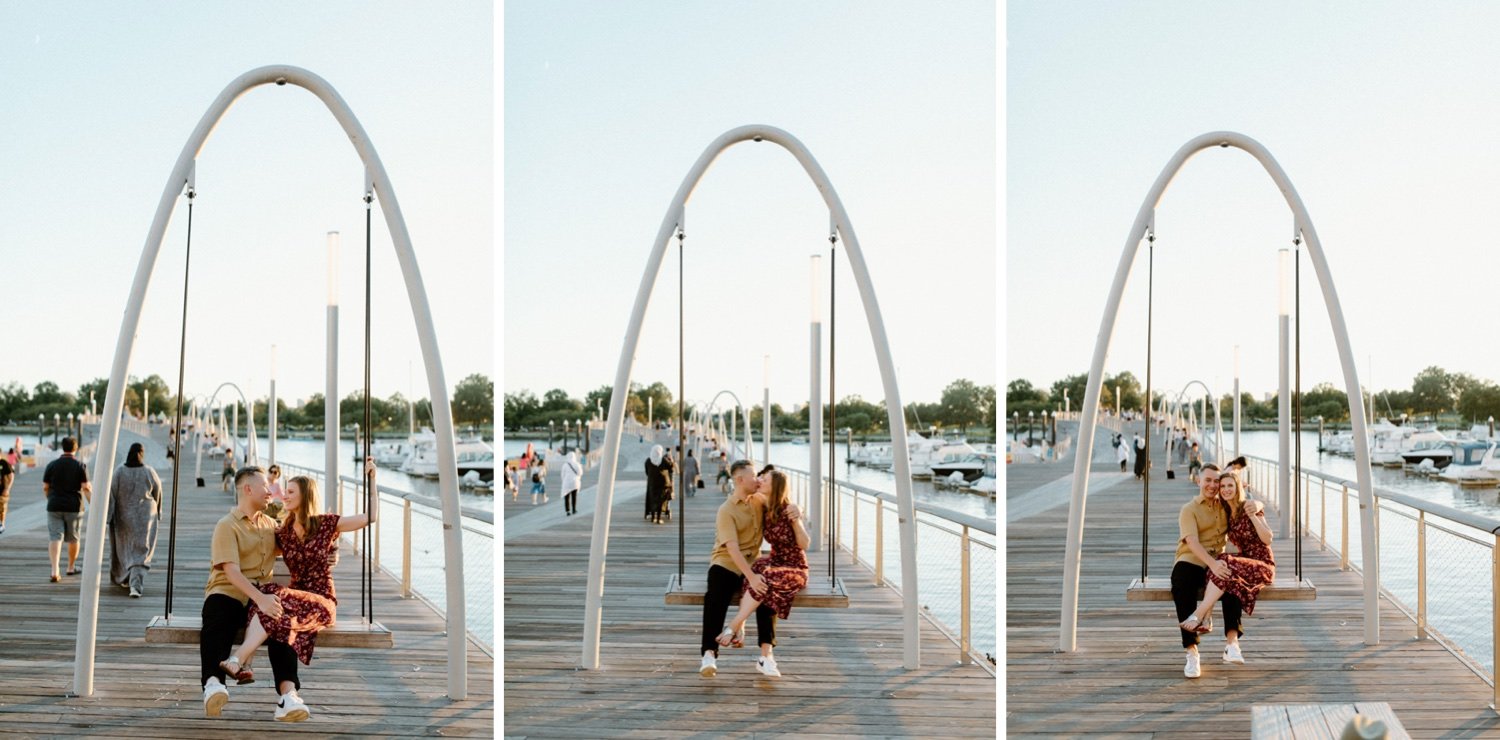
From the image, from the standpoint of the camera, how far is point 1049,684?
5496 mm

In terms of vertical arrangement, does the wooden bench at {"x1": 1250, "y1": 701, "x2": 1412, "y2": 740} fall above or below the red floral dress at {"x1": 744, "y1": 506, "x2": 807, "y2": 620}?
below

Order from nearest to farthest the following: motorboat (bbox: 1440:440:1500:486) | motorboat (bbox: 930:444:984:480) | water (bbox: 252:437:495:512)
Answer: motorboat (bbox: 1440:440:1500:486) < motorboat (bbox: 930:444:984:480) < water (bbox: 252:437:495:512)

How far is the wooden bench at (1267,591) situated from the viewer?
538 cm

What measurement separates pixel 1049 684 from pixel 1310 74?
125ft

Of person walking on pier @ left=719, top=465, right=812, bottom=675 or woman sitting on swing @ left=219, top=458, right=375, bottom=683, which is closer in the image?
woman sitting on swing @ left=219, top=458, right=375, bottom=683

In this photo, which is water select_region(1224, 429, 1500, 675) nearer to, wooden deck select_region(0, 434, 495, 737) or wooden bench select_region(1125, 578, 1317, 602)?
wooden bench select_region(1125, 578, 1317, 602)

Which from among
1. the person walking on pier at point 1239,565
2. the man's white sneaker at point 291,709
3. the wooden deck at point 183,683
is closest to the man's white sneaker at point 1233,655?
the person walking on pier at point 1239,565

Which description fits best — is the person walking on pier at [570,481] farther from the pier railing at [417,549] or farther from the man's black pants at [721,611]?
the man's black pants at [721,611]

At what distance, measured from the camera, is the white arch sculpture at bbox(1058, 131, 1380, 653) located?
19.0ft

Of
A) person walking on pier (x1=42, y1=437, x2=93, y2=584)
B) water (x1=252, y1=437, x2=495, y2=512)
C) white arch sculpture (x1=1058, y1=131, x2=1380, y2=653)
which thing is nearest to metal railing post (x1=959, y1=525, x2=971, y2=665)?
white arch sculpture (x1=1058, y1=131, x2=1380, y2=653)

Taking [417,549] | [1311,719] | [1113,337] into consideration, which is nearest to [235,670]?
[1311,719]

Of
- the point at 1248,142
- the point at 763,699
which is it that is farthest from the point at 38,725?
the point at 1248,142

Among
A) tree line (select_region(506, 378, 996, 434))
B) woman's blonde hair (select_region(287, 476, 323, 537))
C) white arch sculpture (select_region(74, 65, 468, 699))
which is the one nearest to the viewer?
woman's blonde hair (select_region(287, 476, 323, 537))

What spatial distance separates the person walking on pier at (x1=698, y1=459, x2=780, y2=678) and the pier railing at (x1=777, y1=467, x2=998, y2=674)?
14.9 inches
